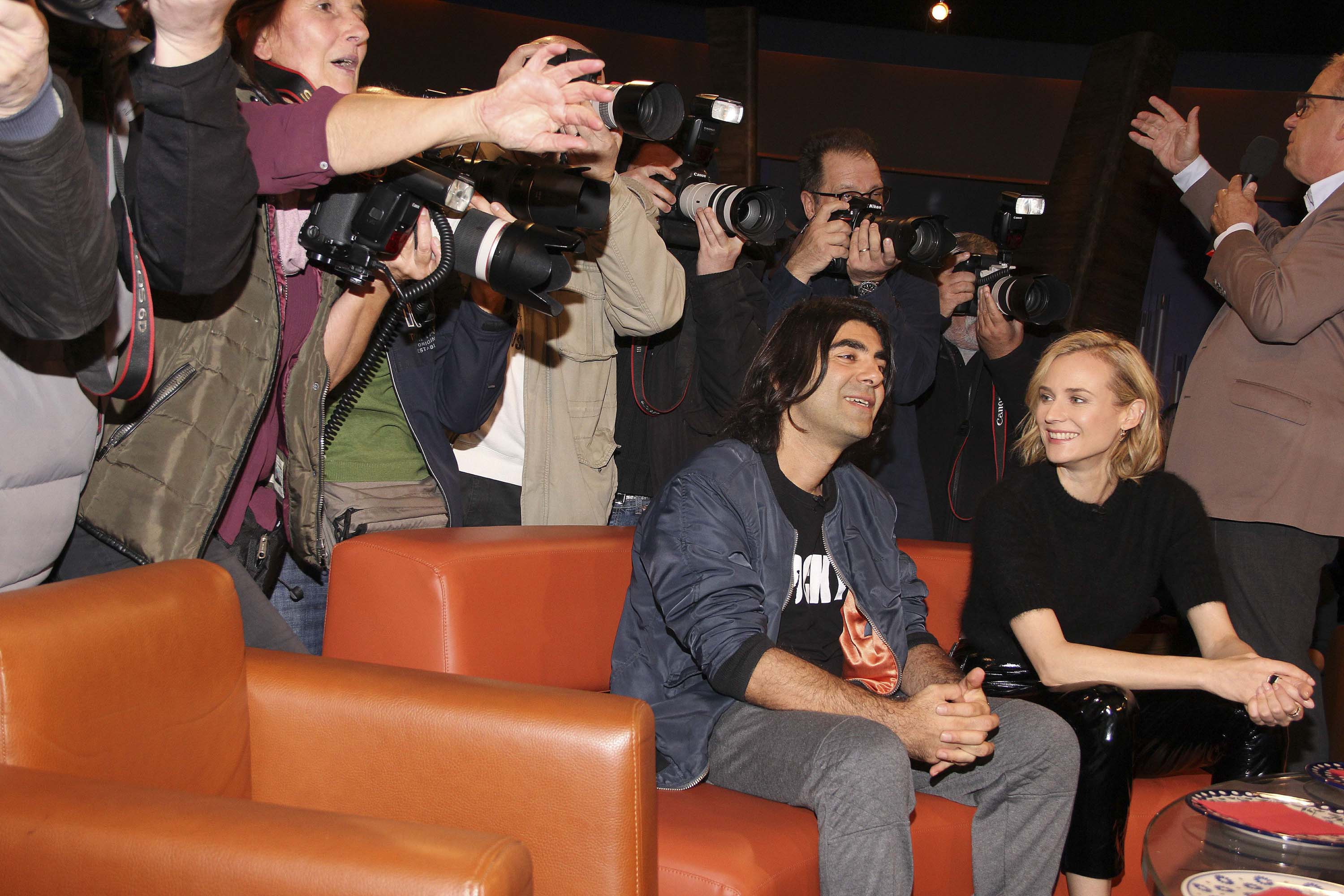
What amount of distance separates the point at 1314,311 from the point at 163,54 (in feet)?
7.49

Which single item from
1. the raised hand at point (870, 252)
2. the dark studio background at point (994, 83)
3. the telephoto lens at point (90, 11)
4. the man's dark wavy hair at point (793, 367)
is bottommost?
Result: the man's dark wavy hair at point (793, 367)

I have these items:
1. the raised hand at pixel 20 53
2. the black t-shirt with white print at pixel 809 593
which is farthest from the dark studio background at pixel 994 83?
the raised hand at pixel 20 53

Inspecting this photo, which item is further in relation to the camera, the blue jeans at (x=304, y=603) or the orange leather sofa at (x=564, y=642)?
the blue jeans at (x=304, y=603)

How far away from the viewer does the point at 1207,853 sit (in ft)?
4.76

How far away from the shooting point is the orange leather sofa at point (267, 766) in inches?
38.3

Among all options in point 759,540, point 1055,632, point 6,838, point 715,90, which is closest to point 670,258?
point 759,540

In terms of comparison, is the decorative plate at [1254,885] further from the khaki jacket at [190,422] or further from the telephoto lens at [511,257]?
the khaki jacket at [190,422]

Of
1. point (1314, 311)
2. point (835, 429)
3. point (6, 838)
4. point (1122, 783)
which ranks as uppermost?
point (1314, 311)

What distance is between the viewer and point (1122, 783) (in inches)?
71.3

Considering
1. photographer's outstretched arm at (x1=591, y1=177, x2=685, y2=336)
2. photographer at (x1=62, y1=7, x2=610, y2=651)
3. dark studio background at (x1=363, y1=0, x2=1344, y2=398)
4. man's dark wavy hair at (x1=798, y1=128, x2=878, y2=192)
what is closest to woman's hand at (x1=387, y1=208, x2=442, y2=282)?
photographer at (x1=62, y1=7, x2=610, y2=651)

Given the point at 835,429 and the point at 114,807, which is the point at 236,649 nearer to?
the point at 114,807

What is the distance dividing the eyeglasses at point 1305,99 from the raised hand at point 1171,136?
0.97 ft

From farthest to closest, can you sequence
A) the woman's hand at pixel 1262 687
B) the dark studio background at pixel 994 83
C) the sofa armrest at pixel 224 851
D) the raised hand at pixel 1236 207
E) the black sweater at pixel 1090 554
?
the dark studio background at pixel 994 83
the raised hand at pixel 1236 207
the black sweater at pixel 1090 554
the woman's hand at pixel 1262 687
the sofa armrest at pixel 224 851

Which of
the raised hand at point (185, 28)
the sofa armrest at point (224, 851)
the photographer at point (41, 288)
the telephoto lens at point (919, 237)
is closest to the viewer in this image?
the sofa armrest at point (224, 851)
